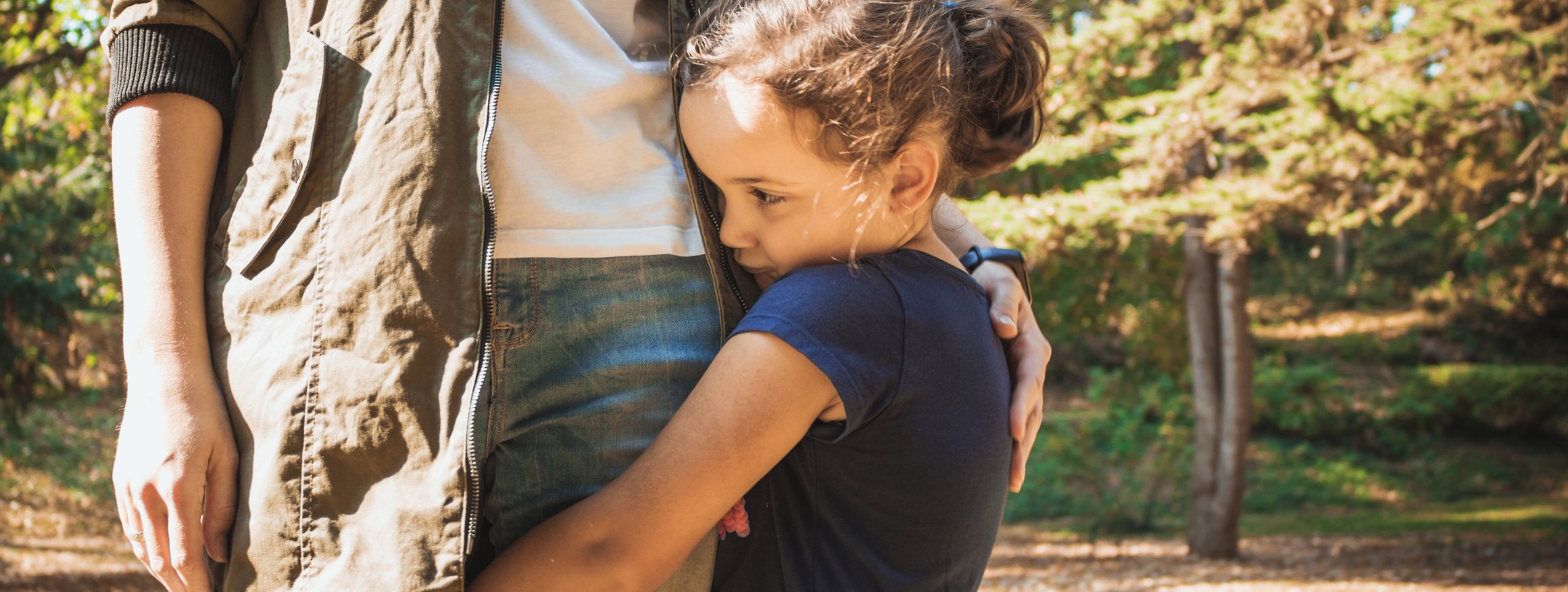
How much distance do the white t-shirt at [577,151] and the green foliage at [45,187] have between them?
6.34m

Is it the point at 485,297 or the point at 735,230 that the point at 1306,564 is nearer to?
the point at 735,230

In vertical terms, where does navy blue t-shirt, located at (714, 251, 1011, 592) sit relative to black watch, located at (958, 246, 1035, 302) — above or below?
below

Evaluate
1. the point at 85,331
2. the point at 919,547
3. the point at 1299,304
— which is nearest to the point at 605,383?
the point at 919,547

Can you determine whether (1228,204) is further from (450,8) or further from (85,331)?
(85,331)

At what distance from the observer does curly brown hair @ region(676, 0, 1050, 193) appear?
146cm

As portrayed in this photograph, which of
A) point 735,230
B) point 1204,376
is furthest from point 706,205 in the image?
point 1204,376

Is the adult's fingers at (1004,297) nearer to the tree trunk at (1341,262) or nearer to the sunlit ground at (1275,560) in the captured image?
the sunlit ground at (1275,560)

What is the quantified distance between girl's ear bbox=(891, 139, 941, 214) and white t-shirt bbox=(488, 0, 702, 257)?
0.98ft

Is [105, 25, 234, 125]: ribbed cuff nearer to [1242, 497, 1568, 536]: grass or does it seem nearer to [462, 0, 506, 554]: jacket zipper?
[462, 0, 506, 554]: jacket zipper

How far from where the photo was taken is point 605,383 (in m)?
1.37

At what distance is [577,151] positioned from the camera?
141 cm

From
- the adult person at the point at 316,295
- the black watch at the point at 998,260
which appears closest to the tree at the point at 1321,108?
the black watch at the point at 998,260

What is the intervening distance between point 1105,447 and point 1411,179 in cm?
962

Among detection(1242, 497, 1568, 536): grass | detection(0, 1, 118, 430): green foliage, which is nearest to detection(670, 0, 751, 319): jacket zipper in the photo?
detection(0, 1, 118, 430): green foliage
